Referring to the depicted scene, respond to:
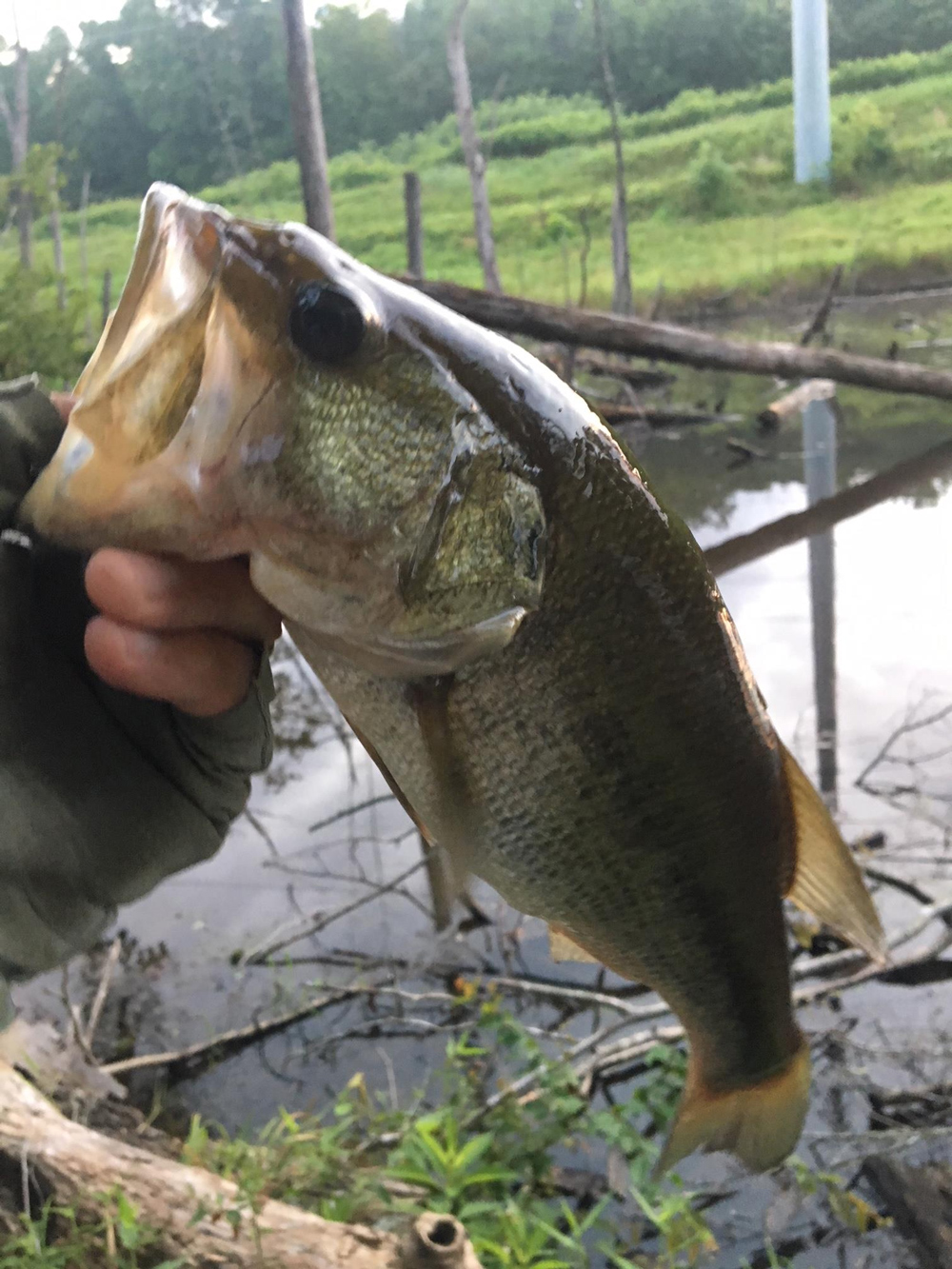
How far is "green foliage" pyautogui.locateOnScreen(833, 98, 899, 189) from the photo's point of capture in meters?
8.46

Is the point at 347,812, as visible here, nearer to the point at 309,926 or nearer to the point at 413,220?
the point at 309,926

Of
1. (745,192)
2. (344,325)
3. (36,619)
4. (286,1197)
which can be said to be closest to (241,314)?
(344,325)

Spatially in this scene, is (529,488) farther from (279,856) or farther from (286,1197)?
(279,856)

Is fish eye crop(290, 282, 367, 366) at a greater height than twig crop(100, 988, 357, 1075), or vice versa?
fish eye crop(290, 282, 367, 366)

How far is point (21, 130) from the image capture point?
5.97 meters

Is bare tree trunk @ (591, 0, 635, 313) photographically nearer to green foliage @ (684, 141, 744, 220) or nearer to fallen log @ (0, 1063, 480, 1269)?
green foliage @ (684, 141, 744, 220)

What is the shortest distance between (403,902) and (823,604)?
225 cm

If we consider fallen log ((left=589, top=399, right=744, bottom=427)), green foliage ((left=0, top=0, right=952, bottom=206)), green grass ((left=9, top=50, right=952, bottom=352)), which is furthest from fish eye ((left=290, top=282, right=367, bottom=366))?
green grass ((left=9, top=50, right=952, bottom=352))

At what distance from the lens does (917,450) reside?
18.4 feet

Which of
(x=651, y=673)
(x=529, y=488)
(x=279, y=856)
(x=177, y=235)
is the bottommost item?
(x=279, y=856)

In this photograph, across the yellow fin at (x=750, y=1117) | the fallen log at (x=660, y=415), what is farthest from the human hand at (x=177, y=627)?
the fallen log at (x=660, y=415)

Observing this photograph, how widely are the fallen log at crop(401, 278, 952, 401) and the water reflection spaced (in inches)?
22.2

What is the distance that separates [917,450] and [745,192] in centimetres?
430

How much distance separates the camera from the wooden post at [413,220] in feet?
20.9
